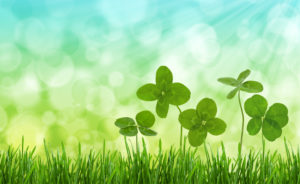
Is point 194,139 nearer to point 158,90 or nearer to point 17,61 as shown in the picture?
point 158,90

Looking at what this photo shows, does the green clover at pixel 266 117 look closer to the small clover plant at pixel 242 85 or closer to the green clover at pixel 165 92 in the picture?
the small clover plant at pixel 242 85

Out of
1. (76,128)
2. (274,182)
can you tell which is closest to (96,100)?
(76,128)

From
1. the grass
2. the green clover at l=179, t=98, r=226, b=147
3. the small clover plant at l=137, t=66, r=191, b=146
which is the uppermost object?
the small clover plant at l=137, t=66, r=191, b=146

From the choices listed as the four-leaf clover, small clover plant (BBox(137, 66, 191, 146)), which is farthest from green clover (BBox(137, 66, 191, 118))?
the four-leaf clover

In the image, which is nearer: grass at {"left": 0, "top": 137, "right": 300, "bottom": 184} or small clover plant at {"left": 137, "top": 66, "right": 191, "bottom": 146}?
grass at {"left": 0, "top": 137, "right": 300, "bottom": 184}

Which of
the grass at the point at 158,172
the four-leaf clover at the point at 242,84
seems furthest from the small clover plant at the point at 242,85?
the grass at the point at 158,172

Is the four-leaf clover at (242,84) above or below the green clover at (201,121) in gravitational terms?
above

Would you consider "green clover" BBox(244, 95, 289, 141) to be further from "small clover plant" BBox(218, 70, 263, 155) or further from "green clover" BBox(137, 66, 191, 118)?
"green clover" BBox(137, 66, 191, 118)
